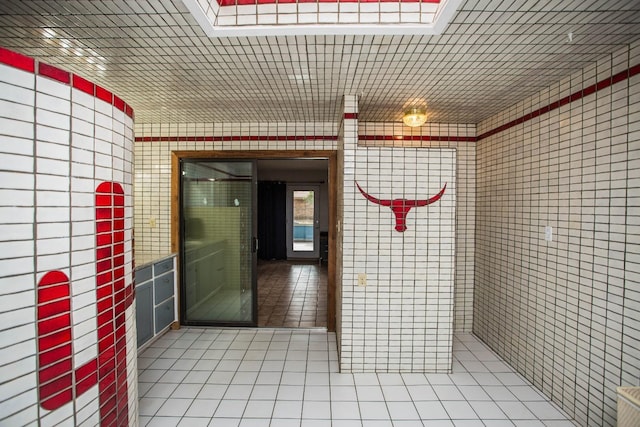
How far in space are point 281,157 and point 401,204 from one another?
1635mm

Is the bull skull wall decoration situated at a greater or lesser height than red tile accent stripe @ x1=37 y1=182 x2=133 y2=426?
greater

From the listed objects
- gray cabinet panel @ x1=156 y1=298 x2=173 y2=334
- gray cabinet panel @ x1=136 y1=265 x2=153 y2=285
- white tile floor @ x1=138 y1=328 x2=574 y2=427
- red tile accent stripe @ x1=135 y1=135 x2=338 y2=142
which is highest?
red tile accent stripe @ x1=135 y1=135 x2=338 y2=142

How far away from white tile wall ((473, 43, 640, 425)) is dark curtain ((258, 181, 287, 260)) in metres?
6.11

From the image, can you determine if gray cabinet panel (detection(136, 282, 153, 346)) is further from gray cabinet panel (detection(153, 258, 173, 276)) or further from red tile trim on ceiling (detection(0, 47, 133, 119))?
red tile trim on ceiling (detection(0, 47, 133, 119))

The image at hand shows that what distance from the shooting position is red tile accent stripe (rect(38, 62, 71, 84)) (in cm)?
114

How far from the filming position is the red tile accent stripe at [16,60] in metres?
1.05

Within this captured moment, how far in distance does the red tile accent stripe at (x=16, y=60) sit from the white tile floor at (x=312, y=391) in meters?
2.20

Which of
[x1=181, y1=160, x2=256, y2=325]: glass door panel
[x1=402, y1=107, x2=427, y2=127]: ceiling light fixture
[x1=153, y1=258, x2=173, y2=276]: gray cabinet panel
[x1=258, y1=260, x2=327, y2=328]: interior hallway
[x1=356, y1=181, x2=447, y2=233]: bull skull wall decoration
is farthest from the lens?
[x1=258, y1=260, x2=327, y2=328]: interior hallway

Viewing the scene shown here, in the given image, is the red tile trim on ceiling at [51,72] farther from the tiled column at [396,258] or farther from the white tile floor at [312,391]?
the white tile floor at [312,391]

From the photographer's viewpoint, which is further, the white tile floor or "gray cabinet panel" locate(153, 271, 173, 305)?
"gray cabinet panel" locate(153, 271, 173, 305)

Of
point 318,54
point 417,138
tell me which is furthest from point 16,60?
point 417,138

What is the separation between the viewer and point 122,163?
154cm

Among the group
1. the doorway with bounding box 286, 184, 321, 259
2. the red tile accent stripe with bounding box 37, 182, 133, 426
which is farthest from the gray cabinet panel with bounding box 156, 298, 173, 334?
the doorway with bounding box 286, 184, 321, 259

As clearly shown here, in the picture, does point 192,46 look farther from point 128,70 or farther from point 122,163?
point 122,163
